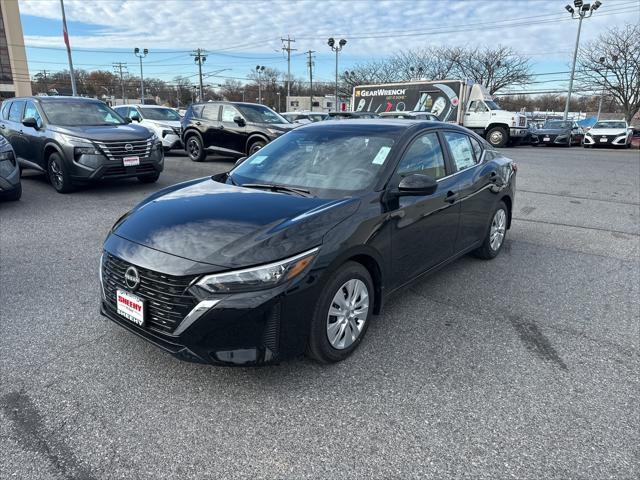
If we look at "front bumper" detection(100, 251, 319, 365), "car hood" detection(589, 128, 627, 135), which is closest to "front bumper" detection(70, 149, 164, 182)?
"front bumper" detection(100, 251, 319, 365)

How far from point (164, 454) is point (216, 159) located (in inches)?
502

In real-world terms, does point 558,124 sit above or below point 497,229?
above

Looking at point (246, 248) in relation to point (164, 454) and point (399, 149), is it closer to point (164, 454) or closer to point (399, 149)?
point (164, 454)

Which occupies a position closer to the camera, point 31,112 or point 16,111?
point 31,112

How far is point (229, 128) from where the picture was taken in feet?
40.5

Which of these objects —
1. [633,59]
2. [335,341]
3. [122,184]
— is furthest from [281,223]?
[633,59]

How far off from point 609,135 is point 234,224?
86.0 ft

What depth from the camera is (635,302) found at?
4137 millimetres

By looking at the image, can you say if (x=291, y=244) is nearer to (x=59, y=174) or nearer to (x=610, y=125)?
(x=59, y=174)

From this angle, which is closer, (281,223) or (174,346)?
(174,346)

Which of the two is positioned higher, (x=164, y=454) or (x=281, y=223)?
(x=281, y=223)

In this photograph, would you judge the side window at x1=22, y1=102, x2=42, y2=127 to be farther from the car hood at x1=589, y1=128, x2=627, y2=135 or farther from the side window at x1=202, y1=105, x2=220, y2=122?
the car hood at x1=589, y1=128, x2=627, y2=135

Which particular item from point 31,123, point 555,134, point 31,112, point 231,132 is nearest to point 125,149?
point 31,123

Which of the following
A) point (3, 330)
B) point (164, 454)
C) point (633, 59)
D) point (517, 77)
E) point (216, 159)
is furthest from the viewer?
point (517, 77)
